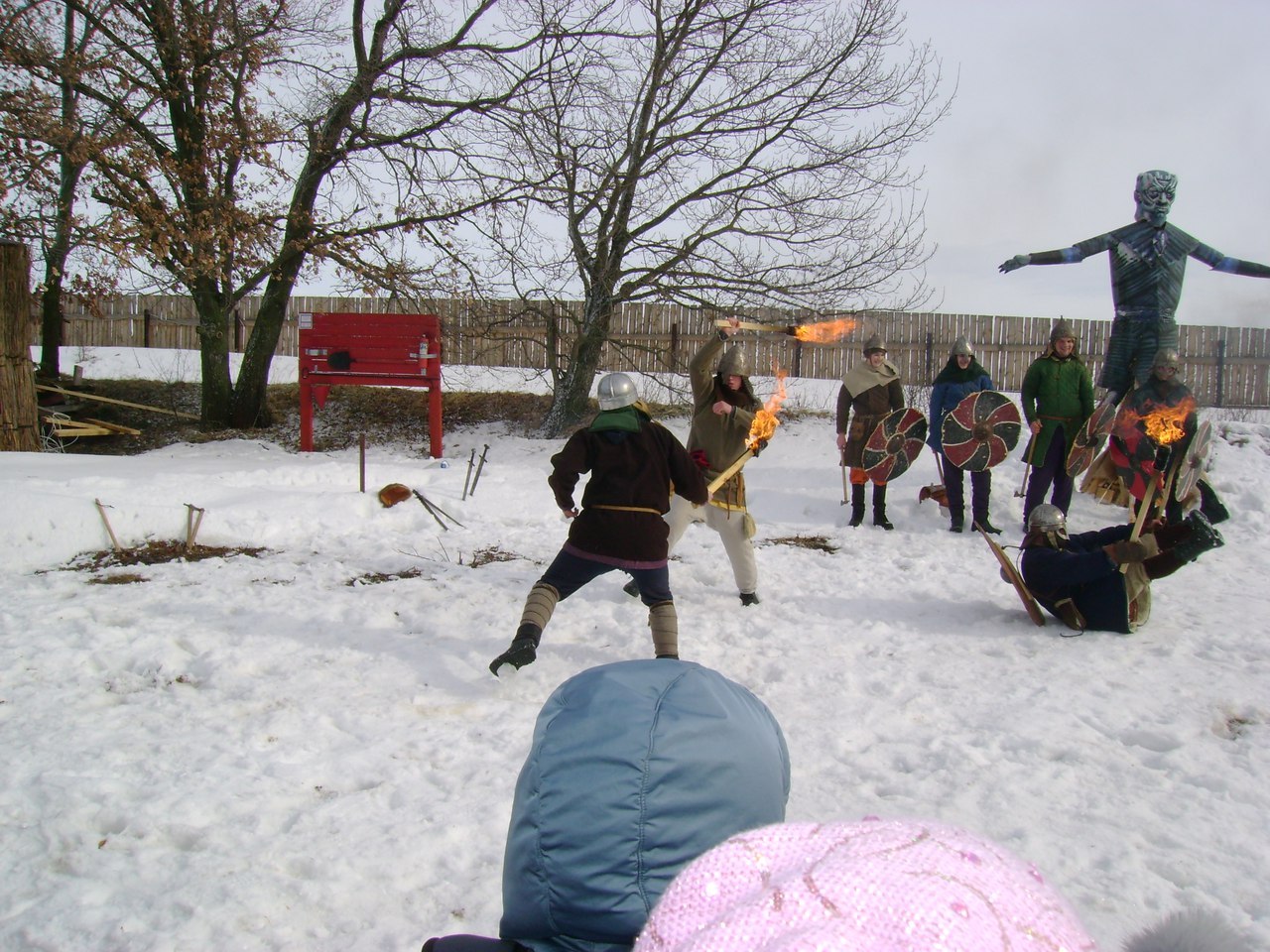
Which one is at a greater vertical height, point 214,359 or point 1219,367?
point 1219,367

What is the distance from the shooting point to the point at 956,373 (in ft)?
29.7

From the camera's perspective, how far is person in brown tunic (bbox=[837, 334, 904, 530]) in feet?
29.3

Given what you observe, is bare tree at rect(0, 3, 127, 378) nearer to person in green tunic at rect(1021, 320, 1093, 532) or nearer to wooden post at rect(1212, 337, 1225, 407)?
person in green tunic at rect(1021, 320, 1093, 532)

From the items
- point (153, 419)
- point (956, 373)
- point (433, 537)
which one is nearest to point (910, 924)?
point (433, 537)

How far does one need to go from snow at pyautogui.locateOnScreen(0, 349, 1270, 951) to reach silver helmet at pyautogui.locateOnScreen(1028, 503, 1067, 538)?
0.59 meters

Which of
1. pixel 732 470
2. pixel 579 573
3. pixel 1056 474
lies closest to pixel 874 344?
pixel 1056 474

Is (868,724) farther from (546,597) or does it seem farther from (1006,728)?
(546,597)

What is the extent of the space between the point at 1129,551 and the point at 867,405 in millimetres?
4212

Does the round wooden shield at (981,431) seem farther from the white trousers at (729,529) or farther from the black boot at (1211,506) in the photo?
the white trousers at (729,529)

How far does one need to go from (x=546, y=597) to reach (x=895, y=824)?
3814 mm

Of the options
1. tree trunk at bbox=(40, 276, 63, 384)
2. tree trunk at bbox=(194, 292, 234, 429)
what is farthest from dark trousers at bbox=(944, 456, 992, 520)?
tree trunk at bbox=(40, 276, 63, 384)

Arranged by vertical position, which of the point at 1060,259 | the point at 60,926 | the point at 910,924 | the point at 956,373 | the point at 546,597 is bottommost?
the point at 60,926

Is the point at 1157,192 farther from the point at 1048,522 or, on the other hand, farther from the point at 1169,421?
the point at 1048,522

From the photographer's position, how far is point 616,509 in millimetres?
4613
